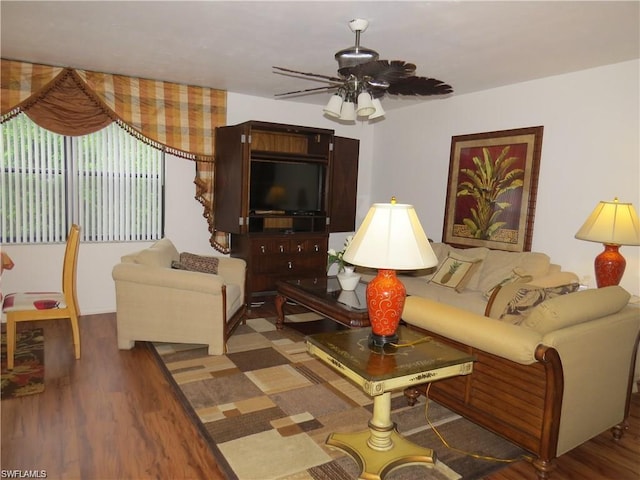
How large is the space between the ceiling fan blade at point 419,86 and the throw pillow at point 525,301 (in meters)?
1.40

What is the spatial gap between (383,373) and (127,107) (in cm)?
400

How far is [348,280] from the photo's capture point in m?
4.16

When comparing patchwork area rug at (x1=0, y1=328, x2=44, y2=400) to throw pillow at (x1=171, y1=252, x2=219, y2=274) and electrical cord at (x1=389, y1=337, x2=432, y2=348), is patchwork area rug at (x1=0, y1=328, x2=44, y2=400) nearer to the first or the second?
throw pillow at (x1=171, y1=252, x2=219, y2=274)

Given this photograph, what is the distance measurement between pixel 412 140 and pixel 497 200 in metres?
1.50

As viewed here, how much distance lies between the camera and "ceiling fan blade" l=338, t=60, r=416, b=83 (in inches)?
104

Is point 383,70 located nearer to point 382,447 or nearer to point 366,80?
point 366,80

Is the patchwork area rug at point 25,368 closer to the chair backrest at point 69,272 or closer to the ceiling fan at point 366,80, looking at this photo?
the chair backrest at point 69,272

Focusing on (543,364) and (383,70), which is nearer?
(543,364)

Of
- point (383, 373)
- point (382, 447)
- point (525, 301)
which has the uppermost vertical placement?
point (525, 301)

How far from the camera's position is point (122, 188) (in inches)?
194

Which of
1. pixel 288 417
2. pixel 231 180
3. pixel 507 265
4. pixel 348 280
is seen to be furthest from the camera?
pixel 231 180

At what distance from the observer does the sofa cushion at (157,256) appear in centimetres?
364

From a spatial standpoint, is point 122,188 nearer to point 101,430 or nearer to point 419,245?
point 101,430

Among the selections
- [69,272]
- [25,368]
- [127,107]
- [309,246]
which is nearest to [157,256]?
[69,272]
